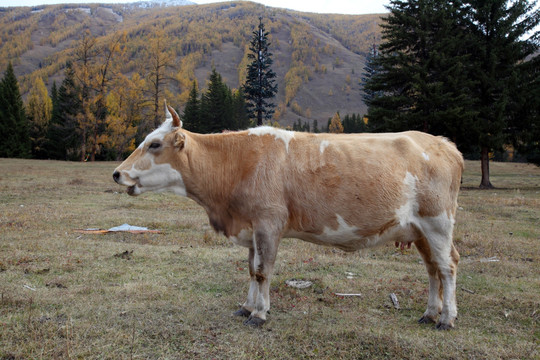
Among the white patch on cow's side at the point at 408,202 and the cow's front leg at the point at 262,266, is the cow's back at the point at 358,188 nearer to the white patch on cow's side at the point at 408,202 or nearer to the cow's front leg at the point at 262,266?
the white patch on cow's side at the point at 408,202

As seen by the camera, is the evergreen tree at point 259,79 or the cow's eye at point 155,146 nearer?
the cow's eye at point 155,146

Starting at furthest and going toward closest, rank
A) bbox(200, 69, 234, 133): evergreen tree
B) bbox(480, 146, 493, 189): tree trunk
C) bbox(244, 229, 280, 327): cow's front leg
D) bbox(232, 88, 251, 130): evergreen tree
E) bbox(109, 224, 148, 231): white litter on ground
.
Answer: bbox(232, 88, 251, 130): evergreen tree
bbox(200, 69, 234, 133): evergreen tree
bbox(480, 146, 493, 189): tree trunk
bbox(109, 224, 148, 231): white litter on ground
bbox(244, 229, 280, 327): cow's front leg

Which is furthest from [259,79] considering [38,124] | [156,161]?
[156,161]

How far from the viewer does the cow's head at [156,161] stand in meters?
5.28

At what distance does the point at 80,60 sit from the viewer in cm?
4397

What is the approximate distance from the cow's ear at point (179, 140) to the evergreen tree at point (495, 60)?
2474cm

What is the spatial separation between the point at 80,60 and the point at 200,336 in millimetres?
47000

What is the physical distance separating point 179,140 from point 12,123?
180ft

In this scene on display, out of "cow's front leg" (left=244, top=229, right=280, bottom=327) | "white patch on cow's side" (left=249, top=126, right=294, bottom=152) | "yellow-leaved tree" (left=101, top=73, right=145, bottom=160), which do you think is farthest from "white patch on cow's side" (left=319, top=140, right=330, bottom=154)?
"yellow-leaved tree" (left=101, top=73, right=145, bottom=160)

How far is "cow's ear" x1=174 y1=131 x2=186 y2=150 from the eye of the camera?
5.25 m

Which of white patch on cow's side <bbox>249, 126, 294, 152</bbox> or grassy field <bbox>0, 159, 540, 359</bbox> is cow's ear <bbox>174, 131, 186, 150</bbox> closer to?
white patch on cow's side <bbox>249, 126, 294, 152</bbox>

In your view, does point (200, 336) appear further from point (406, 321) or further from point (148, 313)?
point (406, 321)

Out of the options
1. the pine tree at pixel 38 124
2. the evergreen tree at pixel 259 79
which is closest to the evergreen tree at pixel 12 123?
the pine tree at pixel 38 124

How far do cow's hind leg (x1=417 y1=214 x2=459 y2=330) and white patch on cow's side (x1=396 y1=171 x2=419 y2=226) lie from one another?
0.24 m
